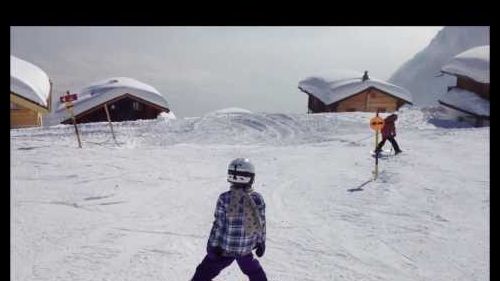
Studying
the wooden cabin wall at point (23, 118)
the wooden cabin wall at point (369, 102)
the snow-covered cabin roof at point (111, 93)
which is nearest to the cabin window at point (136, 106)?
the snow-covered cabin roof at point (111, 93)

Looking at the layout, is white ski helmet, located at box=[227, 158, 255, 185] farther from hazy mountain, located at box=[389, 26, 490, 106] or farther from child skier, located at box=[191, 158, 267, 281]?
hazy mountain, located at box=[389, 26, 490, 106]

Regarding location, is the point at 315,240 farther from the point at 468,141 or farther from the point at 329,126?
the point at 329,126

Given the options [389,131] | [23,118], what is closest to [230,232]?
[389,131]

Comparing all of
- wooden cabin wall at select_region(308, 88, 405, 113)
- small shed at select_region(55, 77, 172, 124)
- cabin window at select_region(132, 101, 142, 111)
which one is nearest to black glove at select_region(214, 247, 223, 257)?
small shed at select_region(55, 77, 172, 124)

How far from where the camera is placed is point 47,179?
10.8 meters

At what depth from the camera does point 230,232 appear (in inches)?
192

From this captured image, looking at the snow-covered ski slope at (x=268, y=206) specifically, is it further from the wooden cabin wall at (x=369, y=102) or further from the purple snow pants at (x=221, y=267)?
the wooden cabin wall at (x=369, y=102)

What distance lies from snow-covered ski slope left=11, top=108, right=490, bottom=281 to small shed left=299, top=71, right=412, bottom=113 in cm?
1098

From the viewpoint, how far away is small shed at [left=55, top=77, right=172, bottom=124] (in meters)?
24.5

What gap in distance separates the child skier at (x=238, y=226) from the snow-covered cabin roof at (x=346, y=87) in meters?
23.3
